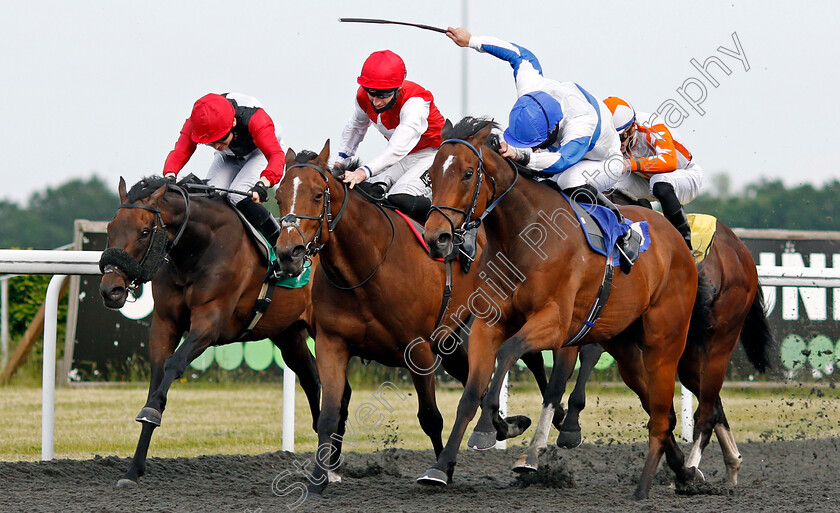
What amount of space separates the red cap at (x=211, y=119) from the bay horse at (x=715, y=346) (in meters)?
2.27

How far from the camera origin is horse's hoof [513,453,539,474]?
15.4ft

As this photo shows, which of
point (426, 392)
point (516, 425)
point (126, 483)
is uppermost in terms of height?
point (426, 392)

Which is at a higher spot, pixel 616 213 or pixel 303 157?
pixel 303 157

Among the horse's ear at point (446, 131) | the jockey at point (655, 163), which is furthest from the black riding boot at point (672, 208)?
the horse's ear at point (446, 131)

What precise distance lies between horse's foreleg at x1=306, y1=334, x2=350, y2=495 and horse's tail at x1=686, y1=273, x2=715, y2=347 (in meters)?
2.09

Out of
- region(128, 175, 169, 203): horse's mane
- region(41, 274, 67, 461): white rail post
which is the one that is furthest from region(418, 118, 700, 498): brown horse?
region(41, 274, 67, 461): white rail post

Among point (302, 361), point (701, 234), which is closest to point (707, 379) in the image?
point (701, 234)

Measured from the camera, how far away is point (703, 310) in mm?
5477

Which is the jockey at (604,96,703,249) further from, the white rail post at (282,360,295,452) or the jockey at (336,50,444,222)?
the white rail post at (282,360,295,452)

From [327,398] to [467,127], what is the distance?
4.40 ft

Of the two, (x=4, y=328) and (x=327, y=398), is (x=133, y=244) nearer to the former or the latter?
(x=327, y=398)

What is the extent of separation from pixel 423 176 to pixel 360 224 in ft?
2.86

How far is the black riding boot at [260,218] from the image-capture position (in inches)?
215

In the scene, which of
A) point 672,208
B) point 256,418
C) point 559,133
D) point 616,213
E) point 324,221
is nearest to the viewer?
point 324,221
